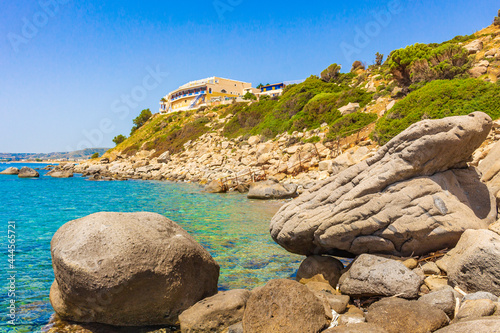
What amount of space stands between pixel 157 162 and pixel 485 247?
56.8m

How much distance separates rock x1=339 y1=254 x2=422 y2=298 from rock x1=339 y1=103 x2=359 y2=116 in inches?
1314

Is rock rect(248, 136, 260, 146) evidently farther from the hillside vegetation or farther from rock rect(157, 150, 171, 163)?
rock rect(157, 150, 171, 163)

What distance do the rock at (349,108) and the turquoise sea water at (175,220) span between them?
18.4 meters

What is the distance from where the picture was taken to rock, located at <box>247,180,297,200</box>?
24.3 metres

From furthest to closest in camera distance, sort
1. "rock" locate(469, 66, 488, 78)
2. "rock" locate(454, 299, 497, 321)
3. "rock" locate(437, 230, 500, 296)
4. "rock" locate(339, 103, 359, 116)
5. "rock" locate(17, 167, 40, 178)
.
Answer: "rock" locate(17, 167, 40, 178)
"rock" locate(339, 103, 359, 116)
"rock" locate(469, 66, 488, 78)
"rock" locate(437, 230, 500, 296)
"rock" locate(454, 299, 497, 321)

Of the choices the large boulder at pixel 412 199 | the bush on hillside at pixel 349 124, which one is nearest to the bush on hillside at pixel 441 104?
the bush on hillside at pixel 349 124

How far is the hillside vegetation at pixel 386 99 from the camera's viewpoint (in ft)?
76.5


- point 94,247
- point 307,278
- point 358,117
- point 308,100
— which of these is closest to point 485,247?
point 307,278

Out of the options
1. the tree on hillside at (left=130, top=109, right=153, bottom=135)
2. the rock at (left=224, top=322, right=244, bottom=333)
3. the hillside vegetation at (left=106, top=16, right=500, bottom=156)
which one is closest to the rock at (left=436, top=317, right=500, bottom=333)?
the rock at (left=224, top=322, right=244, bottom=333)

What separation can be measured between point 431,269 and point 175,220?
1390cm

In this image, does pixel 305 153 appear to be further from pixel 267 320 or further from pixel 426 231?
pixel 267 320

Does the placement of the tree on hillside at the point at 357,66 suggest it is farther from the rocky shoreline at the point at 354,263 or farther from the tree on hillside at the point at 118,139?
the tree on hillside at the point at 118,139

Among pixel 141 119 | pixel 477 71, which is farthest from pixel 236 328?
pixel 141 119

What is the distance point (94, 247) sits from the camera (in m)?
5.84
